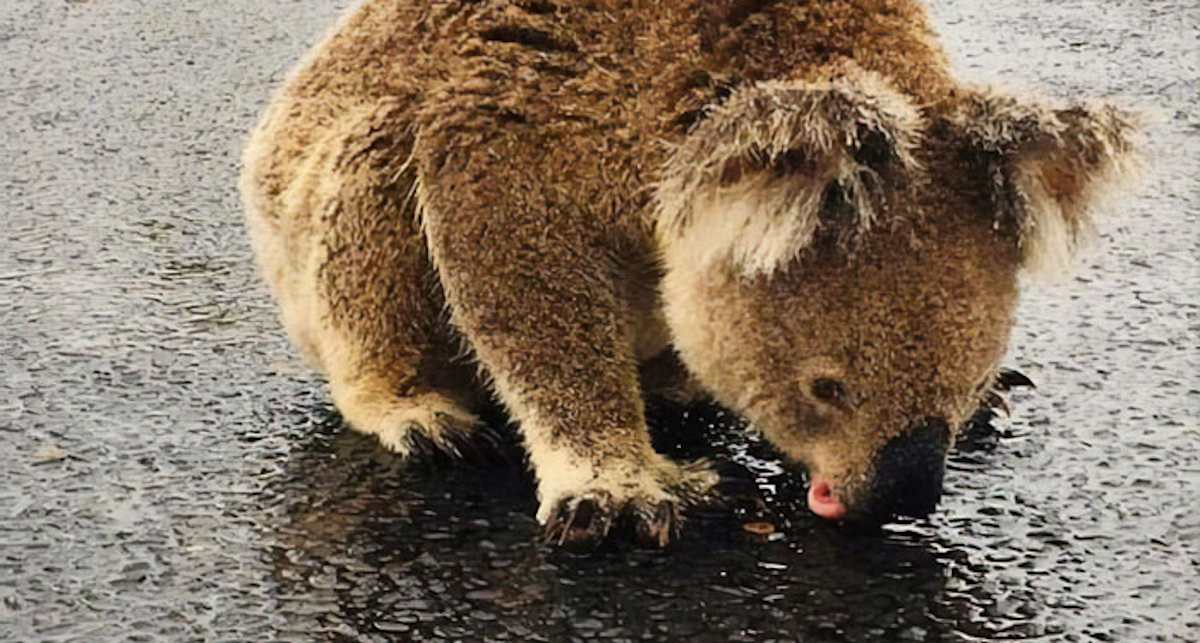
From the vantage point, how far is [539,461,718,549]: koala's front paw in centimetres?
330

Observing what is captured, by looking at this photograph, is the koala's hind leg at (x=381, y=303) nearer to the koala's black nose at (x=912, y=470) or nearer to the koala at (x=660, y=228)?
the koala at (x=660, y=228)

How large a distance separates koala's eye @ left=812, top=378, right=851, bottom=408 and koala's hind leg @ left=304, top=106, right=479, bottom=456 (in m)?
0.83

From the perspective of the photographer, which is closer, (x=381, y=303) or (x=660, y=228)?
(x=660, y=228)

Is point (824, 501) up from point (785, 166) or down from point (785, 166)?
down

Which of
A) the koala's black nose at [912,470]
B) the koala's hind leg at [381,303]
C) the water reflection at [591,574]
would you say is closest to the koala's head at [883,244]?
the koala's black nose at [912,470]

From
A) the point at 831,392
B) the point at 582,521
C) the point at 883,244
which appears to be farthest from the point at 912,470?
the point at 582,521

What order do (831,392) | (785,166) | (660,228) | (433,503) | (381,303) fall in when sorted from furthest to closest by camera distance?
(381,303), (433,503), (660,228), (831,392), (785,166)

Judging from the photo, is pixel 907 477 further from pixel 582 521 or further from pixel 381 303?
pixel 381 303

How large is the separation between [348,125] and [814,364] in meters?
1.12

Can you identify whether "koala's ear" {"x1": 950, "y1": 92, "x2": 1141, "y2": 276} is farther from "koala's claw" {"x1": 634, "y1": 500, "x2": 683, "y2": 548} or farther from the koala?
"koala's claw" {"x1": 634, "y1": 500, "x2": 683, "y2": 548}

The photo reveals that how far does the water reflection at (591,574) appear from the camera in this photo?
9.93ft

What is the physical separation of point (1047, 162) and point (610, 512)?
958 millimetres

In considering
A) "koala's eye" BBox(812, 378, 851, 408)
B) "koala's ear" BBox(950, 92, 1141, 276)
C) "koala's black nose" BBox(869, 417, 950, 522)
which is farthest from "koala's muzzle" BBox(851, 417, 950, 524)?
"koala's ear" BBox(950, 92, 1141, 276)

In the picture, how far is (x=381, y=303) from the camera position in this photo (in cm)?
371
